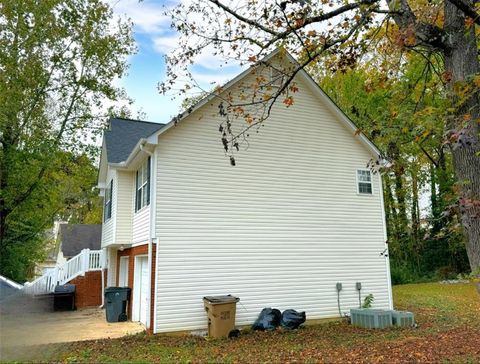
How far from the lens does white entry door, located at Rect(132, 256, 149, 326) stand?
1102cm

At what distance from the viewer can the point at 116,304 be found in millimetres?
11508

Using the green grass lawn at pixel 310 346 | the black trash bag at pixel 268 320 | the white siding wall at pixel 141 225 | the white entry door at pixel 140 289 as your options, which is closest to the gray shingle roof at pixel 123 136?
the white siding wall at pixel 141 225

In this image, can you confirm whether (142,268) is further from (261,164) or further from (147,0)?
(147,0)

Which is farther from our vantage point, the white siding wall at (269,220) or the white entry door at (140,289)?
the white entry door at (140,289)

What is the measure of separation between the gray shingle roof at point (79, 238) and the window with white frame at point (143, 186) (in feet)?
55.4

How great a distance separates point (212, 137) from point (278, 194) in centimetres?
252

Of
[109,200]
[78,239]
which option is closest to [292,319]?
[109,200]

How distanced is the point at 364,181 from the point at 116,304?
8638mm

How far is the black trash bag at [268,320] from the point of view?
31.9 ft

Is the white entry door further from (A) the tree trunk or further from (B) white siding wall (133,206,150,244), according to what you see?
(A) the tree trunk

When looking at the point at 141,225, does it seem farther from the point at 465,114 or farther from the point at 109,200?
the point at 465,114

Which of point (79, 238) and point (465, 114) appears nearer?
point (465, 114)

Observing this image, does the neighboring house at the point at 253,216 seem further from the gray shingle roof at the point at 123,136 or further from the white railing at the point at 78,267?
the white railing at the point at 78,267

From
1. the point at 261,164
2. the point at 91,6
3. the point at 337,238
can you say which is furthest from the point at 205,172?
the point at 91,6
